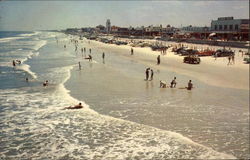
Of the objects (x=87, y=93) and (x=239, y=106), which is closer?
(x=239, y=106)

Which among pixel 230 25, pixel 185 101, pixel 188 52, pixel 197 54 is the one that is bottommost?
pixel 185 101

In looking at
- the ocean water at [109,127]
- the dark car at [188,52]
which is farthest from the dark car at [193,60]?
the ocean water at [109,127]

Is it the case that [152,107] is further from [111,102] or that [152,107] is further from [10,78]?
[10,78]

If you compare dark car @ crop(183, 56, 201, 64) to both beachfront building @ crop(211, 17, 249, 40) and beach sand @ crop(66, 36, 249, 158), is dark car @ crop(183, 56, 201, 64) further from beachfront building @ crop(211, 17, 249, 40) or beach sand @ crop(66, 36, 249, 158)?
beachfront building @ crop(211, 17, 249, 40)

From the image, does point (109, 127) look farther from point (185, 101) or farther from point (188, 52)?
point (188, 52)

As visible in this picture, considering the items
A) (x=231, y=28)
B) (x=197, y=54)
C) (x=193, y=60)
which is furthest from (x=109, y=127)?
(x=231, y=28)

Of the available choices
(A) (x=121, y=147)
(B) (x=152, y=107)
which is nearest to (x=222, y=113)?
(B) (x=152, y=107)

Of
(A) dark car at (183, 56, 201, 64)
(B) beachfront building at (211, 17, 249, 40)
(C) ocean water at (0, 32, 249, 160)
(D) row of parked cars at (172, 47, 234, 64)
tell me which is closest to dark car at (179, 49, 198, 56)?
(D) row of parked cars at (172, 47, 234, 64)

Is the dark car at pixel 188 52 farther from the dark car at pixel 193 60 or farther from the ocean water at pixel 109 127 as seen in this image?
the ocean water at pixel 109 127

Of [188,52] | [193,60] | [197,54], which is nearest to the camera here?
[193,60]
